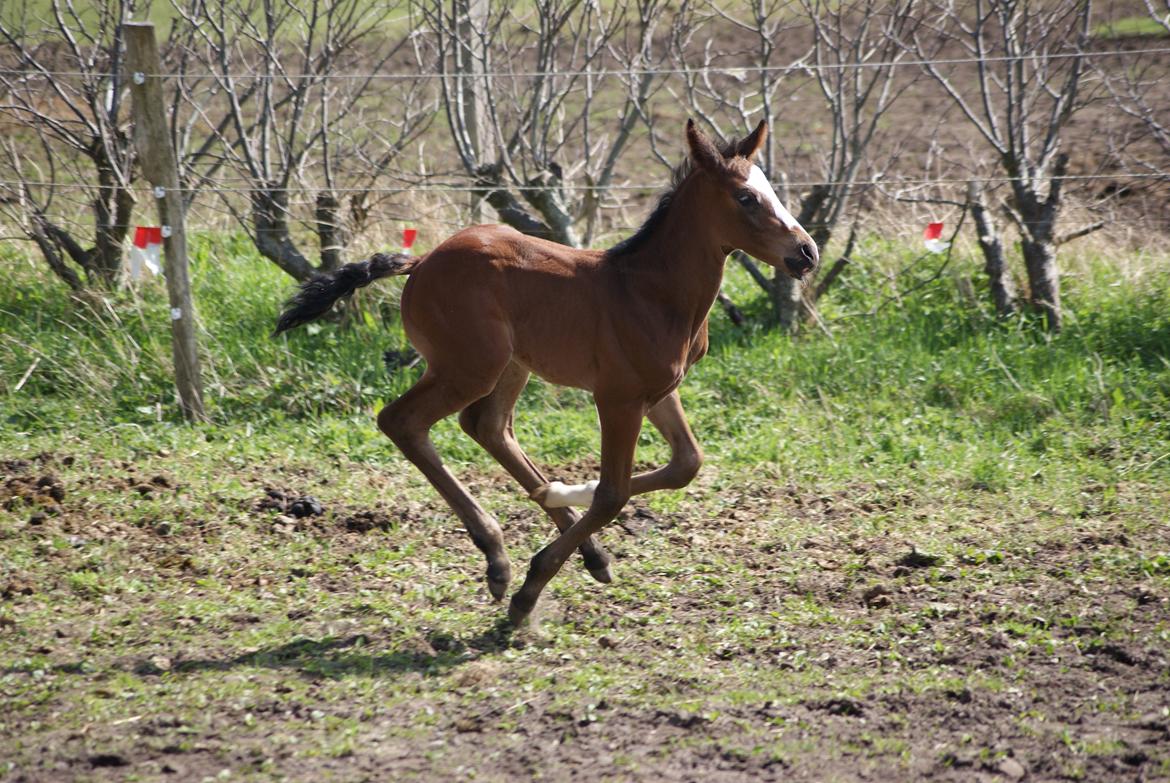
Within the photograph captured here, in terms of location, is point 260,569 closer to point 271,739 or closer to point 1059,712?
point 271,739

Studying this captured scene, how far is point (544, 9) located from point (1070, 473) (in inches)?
187

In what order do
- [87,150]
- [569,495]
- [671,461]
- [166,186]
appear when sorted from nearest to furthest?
[569,495] < [671,461] < [166,186] < [87,150]

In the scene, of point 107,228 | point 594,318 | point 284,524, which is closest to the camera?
point 594,318

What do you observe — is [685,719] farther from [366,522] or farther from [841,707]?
[366,522]

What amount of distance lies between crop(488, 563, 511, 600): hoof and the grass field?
15cm

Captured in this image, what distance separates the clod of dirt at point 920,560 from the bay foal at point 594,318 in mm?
1193

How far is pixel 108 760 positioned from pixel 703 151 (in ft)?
9.84

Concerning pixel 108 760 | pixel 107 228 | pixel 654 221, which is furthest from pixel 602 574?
pixel 107 228

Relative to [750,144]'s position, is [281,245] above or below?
below

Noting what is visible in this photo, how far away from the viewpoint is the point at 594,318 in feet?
15.9

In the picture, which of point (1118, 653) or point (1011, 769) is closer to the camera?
point (1011, 769)

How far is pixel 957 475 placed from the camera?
672 centimetres

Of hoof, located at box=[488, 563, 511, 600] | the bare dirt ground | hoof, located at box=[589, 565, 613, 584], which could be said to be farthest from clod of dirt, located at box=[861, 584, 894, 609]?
hoof, located at box=[488, 563, 511, 600]

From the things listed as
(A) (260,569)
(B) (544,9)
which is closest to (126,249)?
(B) (544,9)
